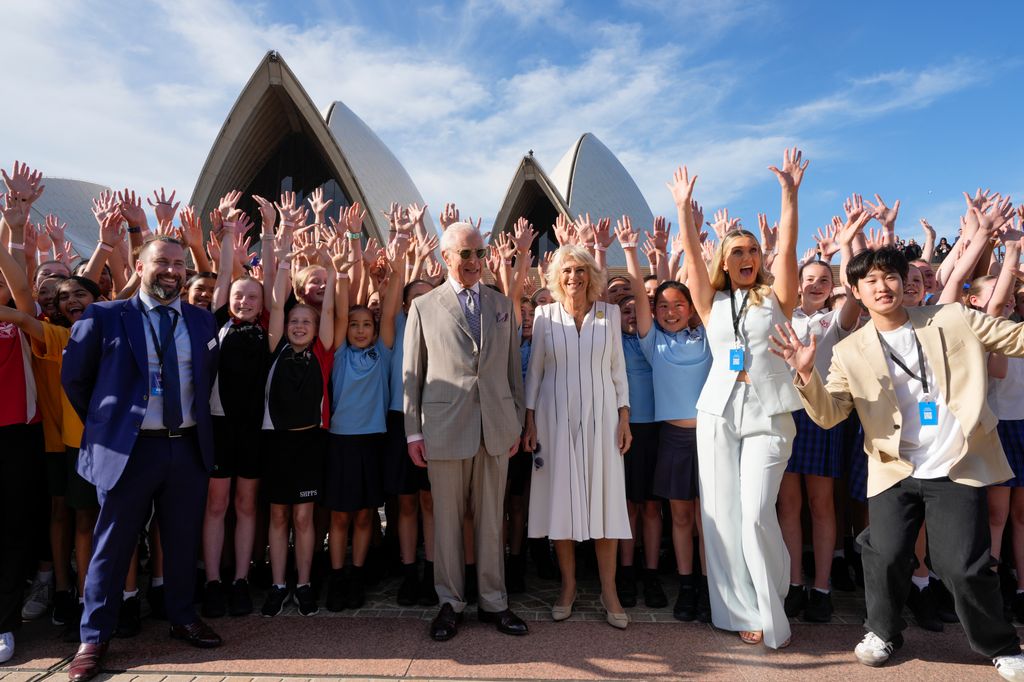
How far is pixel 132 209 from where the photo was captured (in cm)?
402

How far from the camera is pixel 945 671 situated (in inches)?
105

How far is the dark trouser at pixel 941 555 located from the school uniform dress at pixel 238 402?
10.7 ft

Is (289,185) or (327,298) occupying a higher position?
(289,185)

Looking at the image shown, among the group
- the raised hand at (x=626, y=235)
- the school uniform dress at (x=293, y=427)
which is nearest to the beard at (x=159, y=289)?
the school uniform dress at (x=293, y=427)

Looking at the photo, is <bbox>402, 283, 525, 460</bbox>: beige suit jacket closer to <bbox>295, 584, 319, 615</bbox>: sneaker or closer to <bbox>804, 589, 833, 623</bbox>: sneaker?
<bbox>295, 584, 319, 615</bbox>: sneaker

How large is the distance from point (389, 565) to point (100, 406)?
6.89 feet

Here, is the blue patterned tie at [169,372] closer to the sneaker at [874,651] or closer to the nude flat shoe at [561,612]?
the nude flat shoe at [561,612]

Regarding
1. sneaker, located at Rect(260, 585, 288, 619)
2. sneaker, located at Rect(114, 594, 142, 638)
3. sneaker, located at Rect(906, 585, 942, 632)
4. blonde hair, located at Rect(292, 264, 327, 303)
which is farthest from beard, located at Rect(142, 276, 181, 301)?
sneaker, located at Rect(906, 585, 942, 632)

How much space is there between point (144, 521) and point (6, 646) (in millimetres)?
855

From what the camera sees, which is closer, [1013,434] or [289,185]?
[1013,434]

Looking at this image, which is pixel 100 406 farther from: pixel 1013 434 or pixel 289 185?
pixel 289 185

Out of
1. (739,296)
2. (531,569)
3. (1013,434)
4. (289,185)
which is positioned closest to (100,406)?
(531,569)

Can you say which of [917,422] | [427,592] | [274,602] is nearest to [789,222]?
[917,422]

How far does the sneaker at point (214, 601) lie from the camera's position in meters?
3.33
